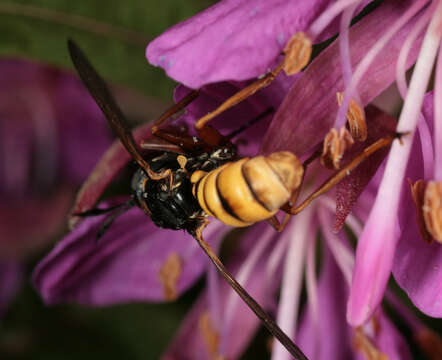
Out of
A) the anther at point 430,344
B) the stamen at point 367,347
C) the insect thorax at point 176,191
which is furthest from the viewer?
the anther at point 430,344

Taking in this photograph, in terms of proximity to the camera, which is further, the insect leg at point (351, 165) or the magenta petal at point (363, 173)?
the magenta petal at point (363, 173)

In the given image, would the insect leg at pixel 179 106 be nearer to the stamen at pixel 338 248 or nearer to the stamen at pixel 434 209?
the stamen at pixel 434 209

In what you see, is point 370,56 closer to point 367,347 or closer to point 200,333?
point 367,347

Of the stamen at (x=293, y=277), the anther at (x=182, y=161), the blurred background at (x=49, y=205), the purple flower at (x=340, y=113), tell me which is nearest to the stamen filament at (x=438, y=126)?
the purple flower at (x=340, y=113)

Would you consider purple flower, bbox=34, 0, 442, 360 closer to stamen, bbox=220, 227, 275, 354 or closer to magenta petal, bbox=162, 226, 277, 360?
stamen, bbox=220, 227, 275, 354

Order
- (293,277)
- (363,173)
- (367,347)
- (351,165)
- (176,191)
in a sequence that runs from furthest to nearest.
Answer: (293,277)
(367,347)
(176,191)
(363,173)
(351,165)

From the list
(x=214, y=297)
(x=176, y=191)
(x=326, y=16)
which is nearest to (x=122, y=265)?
(x=214, y=297)
